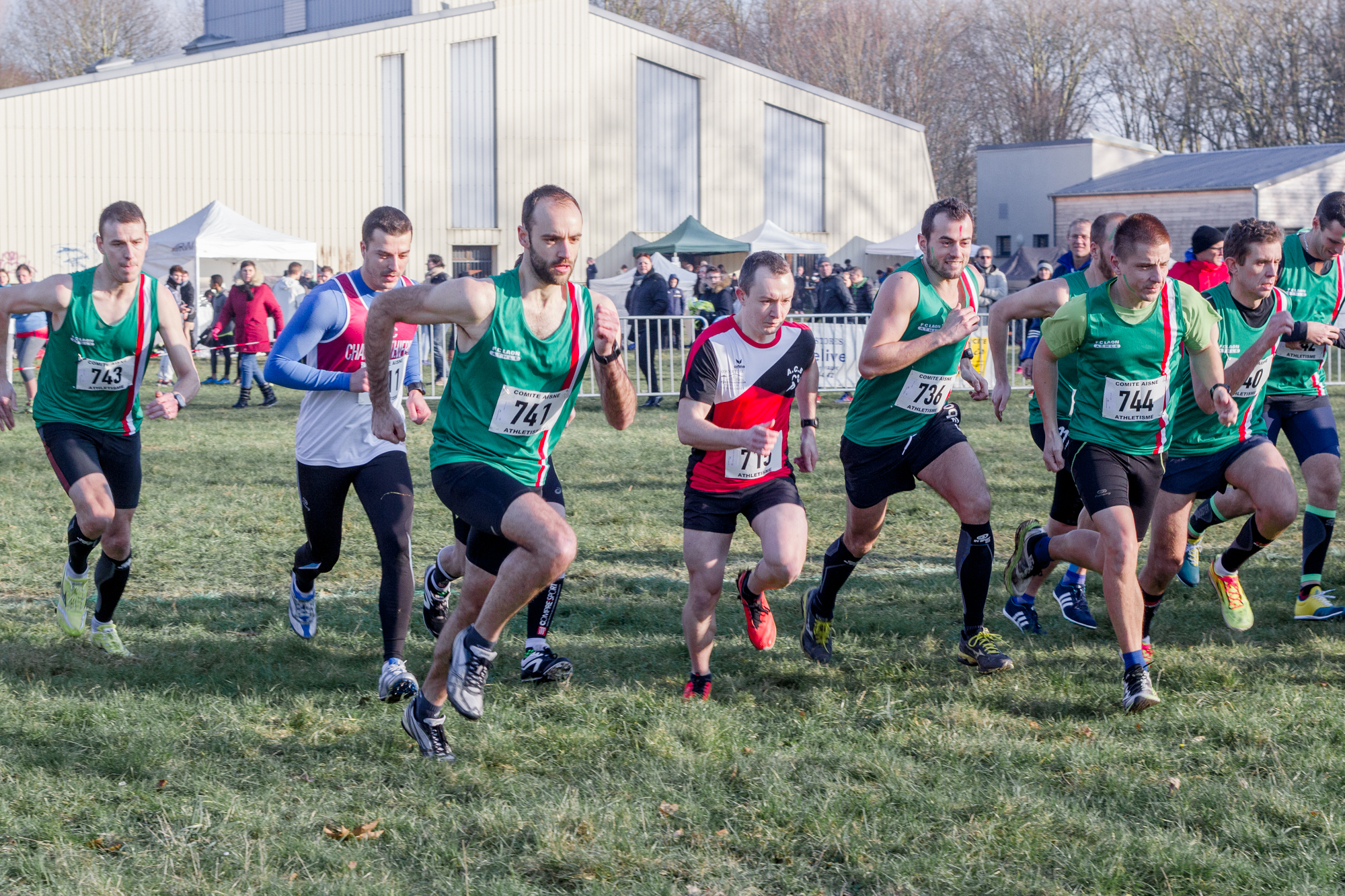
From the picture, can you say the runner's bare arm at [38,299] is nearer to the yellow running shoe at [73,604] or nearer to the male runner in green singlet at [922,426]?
the yellow running shoe at [73,604]

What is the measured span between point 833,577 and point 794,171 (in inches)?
1403

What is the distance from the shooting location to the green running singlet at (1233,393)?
604 cm

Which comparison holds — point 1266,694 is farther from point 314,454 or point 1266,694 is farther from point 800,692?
point 314,454

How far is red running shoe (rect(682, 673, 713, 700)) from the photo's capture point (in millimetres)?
5387

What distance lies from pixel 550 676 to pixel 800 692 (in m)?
1.06

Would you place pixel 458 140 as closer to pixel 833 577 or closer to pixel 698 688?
pixel 833 577

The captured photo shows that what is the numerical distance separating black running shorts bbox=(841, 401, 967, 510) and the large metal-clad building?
27618 millimetres

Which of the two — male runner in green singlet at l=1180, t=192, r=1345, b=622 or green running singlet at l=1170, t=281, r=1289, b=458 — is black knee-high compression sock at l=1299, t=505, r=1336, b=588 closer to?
male runner in green singlet at l=1180, t=192, r=1345, b=622

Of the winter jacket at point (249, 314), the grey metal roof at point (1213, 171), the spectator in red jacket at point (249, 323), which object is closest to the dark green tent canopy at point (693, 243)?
the grey metal roof at point (1213, 171)

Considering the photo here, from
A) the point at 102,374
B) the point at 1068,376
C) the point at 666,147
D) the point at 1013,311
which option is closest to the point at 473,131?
the point at 666,147

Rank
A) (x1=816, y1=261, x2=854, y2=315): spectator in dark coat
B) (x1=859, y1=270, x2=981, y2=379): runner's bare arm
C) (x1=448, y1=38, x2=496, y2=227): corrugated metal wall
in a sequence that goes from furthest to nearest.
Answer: (x1=448, y1=38, x2=496, y2=227): corrugated metal wall, (x1=816, y1=261, x2=854, y2=315): spectator in dark coat, (x1=859, y1=270, x2=981, y2=379): runner's bare arm

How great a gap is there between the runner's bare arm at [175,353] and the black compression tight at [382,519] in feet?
2.11

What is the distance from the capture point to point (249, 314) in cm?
1928

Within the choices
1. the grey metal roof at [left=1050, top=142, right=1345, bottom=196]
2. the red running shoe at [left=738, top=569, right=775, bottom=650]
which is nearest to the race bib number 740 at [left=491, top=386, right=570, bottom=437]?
the red running shoe at [left=738, top=569, right=775, bottom=650]
